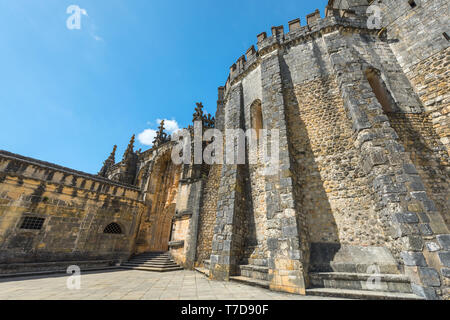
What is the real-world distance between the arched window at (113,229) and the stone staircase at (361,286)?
34.8 ft

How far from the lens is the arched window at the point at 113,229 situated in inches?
386

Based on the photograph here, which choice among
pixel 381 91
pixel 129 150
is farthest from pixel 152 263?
pixel 381 91

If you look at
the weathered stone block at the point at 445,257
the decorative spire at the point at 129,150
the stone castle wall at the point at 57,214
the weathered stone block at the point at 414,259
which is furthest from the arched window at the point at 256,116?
the decorative spire at the point at 129,150

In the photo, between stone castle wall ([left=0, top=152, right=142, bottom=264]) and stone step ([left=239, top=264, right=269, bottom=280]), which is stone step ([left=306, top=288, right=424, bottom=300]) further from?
stone castle wall ([left=0, top=152, right=142, bottom=264])

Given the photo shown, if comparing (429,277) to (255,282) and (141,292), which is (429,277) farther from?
(141,292)

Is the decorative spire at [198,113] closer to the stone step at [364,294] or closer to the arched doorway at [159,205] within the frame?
the arched doorway at [159,205]

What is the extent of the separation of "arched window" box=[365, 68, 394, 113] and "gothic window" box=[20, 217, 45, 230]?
1533 centimetres

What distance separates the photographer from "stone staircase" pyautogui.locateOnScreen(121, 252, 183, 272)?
8.19m

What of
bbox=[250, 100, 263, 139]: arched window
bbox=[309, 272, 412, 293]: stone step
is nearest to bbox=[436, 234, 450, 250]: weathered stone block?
bbox=[309, 272, 412, 293]: stone step

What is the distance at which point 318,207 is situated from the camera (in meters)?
5.58

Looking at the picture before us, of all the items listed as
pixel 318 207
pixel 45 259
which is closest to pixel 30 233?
pixel 45 259

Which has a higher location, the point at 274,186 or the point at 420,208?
the point at 274,186
